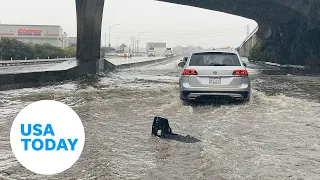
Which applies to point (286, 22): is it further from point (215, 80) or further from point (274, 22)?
point (215, 80)

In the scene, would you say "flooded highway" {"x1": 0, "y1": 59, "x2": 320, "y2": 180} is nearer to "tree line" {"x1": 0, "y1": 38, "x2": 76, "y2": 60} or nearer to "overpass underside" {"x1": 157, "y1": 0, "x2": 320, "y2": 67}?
"overpass underside" {"x1": 157, "y1": 0, "x2": 320, "y2": 67}

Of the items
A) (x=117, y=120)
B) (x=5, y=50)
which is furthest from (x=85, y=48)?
(x=5, y=50)

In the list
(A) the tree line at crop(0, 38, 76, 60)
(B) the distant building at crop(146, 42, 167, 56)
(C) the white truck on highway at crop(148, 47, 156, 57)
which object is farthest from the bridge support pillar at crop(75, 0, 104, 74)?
(B) the distant building at crop(146, 42, 167, 56)

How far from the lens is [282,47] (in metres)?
50.4

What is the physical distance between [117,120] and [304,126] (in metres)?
4.18

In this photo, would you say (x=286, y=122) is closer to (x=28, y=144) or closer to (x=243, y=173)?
(x=243, y=173)

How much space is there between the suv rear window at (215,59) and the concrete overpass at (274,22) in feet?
47.3

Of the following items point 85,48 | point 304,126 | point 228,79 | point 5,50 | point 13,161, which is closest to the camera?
point 13,161

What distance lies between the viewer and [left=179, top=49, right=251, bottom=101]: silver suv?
1038 centimetres

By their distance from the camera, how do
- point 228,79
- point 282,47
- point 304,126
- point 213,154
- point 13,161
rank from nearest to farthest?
point 13,161 < point 213,154 < point 304,126 < point 228,79 < point 282,47

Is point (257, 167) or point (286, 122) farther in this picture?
point (286, 122)

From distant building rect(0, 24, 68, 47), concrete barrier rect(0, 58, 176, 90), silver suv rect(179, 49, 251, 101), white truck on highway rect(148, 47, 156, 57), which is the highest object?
distant building rect(0, 24, 68, 47)

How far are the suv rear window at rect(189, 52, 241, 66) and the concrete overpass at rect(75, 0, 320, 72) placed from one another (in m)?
14.4

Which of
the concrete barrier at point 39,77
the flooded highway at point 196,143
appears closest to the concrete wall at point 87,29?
the concrete barrier at point 39,77
